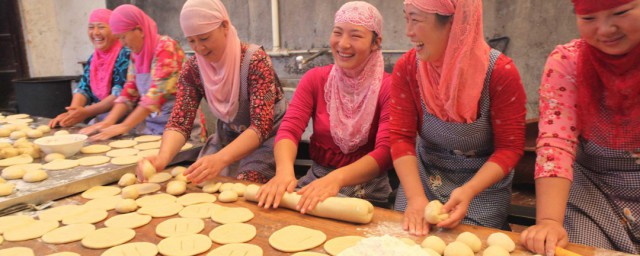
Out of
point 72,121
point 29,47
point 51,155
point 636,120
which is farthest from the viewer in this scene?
point 29,47

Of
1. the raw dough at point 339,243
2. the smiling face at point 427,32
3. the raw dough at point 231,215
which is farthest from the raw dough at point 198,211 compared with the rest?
the smiling face at point 427,32

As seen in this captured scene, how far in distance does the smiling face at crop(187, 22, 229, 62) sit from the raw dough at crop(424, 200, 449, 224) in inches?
56.4

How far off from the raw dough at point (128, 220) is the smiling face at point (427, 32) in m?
1.18

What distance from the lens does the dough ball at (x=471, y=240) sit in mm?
1245

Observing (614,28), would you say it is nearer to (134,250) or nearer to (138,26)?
(134,250)

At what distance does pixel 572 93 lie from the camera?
4.83 feet

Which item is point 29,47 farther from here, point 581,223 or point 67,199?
point 581,223

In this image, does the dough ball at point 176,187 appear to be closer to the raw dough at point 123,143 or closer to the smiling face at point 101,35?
the raw dough at point 123,143

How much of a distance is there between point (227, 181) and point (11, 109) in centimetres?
588

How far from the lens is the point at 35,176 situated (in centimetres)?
185

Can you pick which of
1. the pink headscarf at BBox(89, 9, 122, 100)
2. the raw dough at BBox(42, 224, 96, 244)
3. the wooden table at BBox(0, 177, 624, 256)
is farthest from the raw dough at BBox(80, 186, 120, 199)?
the pink headscarf at BBox(89, 9, 122, 100)

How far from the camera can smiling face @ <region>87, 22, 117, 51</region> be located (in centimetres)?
333

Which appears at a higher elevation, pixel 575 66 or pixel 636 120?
pixel 575 66

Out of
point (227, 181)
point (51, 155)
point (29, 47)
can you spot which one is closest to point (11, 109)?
point (29, 47)
